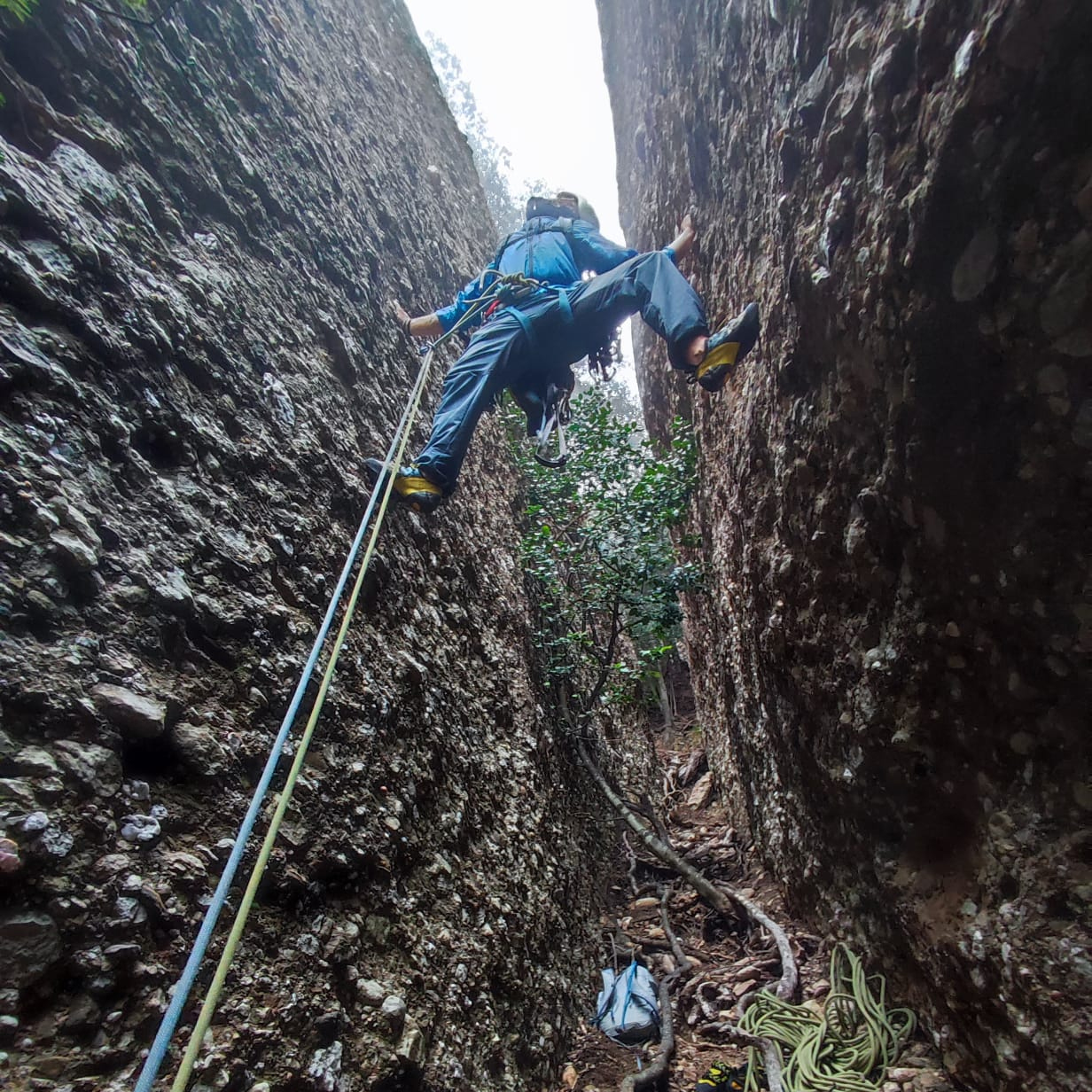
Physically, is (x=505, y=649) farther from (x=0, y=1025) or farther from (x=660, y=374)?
(x=660, y=374)

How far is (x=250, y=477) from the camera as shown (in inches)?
84.4

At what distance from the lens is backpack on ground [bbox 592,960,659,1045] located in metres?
2.73

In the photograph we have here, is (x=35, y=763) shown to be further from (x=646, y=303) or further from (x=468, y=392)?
(x=646, y=303)

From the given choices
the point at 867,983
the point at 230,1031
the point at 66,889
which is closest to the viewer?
the point at 66,889

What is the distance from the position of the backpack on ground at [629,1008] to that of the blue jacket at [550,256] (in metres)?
3.43

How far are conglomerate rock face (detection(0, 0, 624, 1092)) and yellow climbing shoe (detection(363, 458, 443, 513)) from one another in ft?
0.47

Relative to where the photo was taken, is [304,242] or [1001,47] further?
[304,242]

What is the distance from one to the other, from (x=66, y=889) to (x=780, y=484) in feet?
8.39

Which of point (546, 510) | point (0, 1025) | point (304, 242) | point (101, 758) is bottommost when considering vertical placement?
point (0, 1025)

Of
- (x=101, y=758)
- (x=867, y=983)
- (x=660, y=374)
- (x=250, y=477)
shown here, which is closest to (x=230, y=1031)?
(x=101, y=758)

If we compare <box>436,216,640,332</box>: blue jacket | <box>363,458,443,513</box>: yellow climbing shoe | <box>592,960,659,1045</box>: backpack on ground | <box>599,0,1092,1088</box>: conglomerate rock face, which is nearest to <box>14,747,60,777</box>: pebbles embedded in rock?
<box>363,458,443,513</box>: yellow climbing shoe

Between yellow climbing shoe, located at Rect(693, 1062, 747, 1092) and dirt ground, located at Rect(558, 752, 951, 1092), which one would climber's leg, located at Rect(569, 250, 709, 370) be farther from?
yellow climbing shoe, located at Rect(693, 1062, 747, 1092)

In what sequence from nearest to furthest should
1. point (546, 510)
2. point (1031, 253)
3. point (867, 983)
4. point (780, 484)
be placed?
point (1031, 253) → point (867, 983) → point (780, 484) → point (546, 510)

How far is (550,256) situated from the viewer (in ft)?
11.5
